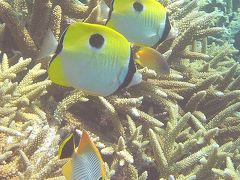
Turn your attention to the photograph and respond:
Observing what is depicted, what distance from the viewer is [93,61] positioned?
5.56 feet

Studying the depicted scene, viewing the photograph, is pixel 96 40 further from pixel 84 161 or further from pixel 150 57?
pixel 150 57

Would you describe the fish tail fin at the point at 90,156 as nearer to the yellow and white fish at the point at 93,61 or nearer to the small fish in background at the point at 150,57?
the yellow and white fish at the point at 93,61

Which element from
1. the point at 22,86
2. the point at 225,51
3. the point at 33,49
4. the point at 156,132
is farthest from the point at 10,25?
the point at 225,51

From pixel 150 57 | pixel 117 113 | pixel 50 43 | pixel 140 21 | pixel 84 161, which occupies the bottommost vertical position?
pixel 117 113

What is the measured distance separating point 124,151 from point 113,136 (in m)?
0.38

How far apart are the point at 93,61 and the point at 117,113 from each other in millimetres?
1690

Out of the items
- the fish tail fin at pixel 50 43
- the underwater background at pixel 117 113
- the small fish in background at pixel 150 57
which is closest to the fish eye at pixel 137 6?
the small fish in background at pixel 150 57

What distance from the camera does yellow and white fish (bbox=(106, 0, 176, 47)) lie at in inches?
88.2

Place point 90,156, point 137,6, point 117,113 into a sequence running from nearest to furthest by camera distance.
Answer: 1. point 90,156
2. point 137,6
3. point 117,113

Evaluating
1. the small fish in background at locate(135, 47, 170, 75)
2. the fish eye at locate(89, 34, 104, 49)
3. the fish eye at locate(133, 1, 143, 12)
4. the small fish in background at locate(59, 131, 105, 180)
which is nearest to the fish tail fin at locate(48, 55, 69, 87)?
the fish eye at locate(89, 34, 104, 49)

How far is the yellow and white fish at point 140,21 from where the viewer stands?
2240 mm

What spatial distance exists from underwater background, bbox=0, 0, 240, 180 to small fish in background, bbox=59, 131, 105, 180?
988 mm

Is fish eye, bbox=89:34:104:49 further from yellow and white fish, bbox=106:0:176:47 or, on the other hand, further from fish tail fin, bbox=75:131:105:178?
yellow and white fish, bbox=106:0:176:47

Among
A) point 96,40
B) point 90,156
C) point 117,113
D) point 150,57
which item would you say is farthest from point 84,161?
point 117,113
